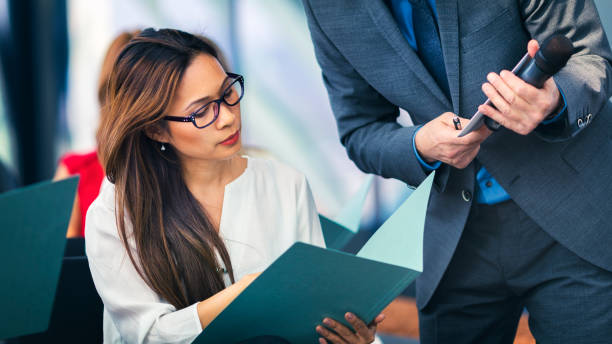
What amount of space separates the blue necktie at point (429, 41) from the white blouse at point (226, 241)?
42 centimetres

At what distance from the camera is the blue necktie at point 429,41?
3.77 ft

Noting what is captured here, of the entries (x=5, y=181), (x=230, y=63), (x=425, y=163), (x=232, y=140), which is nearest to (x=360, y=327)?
(x=425, y=163)

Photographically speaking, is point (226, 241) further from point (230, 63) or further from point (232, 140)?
point (230, 63)

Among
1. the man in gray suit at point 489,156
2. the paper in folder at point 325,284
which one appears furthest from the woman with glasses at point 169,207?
the man in gray suit at point 489,156

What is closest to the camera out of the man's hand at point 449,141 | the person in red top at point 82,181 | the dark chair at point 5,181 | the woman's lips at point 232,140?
the man's hand at point 449,141

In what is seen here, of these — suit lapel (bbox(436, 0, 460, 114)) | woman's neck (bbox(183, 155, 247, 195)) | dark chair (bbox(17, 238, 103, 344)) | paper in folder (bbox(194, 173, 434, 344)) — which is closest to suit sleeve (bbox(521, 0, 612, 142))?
suit lapel (bbox(436, 0, 460, 114))

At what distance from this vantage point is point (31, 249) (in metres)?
1.10

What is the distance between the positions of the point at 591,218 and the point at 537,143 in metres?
0.17

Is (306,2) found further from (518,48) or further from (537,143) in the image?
(537,143)

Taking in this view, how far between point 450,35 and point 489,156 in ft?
0.78

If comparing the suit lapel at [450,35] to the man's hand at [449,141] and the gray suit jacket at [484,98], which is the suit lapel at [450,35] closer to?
the gray suit jacket at [484,98]

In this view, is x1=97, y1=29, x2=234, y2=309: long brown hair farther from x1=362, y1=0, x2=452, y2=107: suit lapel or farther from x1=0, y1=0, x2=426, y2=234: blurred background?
x1=0, y1=0, x2=426, y2=234: blurred background

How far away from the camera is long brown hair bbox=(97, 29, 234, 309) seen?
1.16 meters

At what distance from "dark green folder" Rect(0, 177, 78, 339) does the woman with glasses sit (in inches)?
3.0
